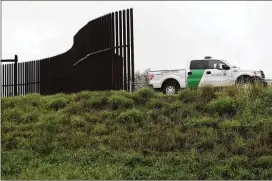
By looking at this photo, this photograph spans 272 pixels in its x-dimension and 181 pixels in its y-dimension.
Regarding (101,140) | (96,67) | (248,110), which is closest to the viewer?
(101,140)

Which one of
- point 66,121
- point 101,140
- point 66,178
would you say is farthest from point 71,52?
point 66,178

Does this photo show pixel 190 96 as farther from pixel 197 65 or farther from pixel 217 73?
pixel 197 65

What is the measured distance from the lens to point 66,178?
31.0 ft

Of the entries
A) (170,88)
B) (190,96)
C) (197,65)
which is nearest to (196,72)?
(197,65)

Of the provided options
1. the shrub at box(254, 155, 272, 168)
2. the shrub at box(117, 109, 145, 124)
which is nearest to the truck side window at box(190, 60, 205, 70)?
the shrub at box(117, 109, 145, 124)

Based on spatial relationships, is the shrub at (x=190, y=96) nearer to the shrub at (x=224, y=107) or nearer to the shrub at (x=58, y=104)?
the shrub at (x=224, y=107)

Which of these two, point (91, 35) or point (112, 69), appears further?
point (91, 35)

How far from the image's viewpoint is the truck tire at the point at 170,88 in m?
19.0

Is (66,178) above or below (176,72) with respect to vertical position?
below

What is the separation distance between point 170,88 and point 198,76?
1.26 m

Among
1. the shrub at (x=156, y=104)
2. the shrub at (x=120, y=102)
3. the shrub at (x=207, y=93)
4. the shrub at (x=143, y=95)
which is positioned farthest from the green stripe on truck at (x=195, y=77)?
the shrub at (x=120, y=102)

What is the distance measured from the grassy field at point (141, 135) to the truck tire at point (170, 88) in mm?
4576

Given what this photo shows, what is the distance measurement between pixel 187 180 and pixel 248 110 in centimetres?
368

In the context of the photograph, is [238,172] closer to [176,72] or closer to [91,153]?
[91,153]
